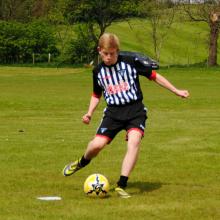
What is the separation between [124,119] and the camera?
8.86m

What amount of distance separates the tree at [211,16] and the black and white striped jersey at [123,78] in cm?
4807

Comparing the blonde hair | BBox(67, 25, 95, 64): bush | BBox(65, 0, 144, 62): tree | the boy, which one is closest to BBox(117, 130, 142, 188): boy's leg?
the boy

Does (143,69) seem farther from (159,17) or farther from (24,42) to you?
(159,17)

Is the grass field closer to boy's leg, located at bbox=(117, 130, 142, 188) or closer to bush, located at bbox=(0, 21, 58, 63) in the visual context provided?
boy's leg, located at bbox=(117, 130, 142, 188)

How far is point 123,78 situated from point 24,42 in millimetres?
59321

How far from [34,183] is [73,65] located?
56452 millimetres

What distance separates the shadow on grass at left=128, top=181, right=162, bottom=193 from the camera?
892 cm

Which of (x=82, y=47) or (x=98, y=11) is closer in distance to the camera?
(x=98, y=11)

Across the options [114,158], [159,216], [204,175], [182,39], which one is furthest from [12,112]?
[182,39]

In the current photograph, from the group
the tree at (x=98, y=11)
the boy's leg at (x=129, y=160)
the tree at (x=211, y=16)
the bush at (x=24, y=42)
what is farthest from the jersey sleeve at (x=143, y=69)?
the bush at (x=24, y=42)

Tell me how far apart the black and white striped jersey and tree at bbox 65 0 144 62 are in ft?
181

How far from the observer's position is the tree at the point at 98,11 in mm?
63931

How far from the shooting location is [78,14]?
65.2 m

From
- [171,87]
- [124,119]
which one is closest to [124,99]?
[124,119]
